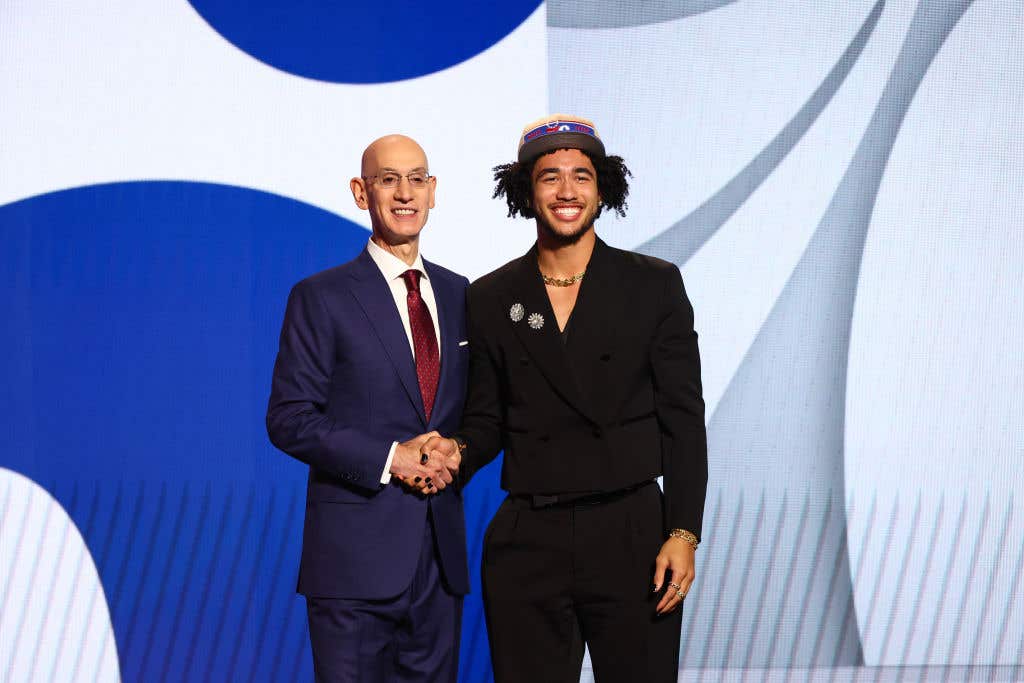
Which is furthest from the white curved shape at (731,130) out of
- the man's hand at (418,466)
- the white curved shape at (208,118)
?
the man's hand at (418,466)

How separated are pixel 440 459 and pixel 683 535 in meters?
0.53

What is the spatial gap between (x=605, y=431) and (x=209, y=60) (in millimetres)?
2155

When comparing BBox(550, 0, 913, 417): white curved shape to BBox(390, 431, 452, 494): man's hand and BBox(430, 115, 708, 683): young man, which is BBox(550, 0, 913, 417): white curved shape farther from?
BBox(390, 431, 452, 494): man's hand

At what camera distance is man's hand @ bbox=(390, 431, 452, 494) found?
2238 mm

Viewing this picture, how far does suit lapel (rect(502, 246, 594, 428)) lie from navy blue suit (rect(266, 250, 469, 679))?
0.21 metres

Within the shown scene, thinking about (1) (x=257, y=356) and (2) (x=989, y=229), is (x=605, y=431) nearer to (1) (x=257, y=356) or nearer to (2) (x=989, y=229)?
(1) (x=257, y=356)

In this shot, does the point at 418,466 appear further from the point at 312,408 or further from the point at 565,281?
the point at 565,281

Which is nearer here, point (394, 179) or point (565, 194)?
point (565, 194)

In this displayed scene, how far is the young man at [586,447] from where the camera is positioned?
2131 mm

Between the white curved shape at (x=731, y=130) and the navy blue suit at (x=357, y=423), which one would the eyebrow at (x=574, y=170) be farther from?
the white curved shape at (x=731, y=130)

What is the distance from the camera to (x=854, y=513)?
3672 mm

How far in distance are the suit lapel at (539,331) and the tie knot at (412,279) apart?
9.1 inches

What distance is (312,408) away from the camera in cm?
228

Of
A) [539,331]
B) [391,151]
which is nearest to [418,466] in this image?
[539,331]
